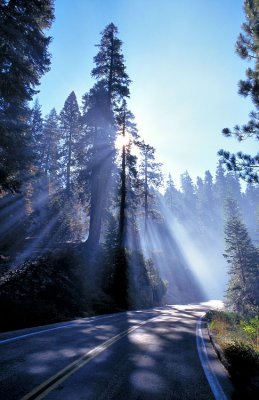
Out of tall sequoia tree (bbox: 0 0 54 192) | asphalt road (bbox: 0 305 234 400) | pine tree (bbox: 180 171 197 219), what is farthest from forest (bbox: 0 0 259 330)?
pine tree (bbox: 180 171 197 219)

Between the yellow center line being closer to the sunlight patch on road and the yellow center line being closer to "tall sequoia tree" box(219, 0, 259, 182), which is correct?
the sunlight patch on road

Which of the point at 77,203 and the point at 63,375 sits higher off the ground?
the point at 77,203

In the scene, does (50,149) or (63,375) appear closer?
(63,375)

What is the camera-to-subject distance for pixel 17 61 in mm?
16266

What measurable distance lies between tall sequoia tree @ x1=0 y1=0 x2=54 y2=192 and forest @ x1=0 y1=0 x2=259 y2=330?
0.05 metres

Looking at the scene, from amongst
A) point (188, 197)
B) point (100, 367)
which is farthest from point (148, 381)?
point (188, 197)

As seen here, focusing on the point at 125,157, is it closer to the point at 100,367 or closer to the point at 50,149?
the point at 50,149

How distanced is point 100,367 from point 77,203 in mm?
27506

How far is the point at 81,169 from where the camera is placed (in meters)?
31.8

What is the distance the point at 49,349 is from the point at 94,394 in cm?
358

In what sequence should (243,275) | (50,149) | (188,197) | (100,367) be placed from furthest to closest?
1. (188,197)
2. (50,149)
3. (243,275)
4. (100,367)

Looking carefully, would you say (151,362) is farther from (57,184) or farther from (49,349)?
(57,184)

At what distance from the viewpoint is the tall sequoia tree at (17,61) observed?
1594 cm

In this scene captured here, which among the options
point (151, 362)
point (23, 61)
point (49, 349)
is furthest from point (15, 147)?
point (151, 362)
